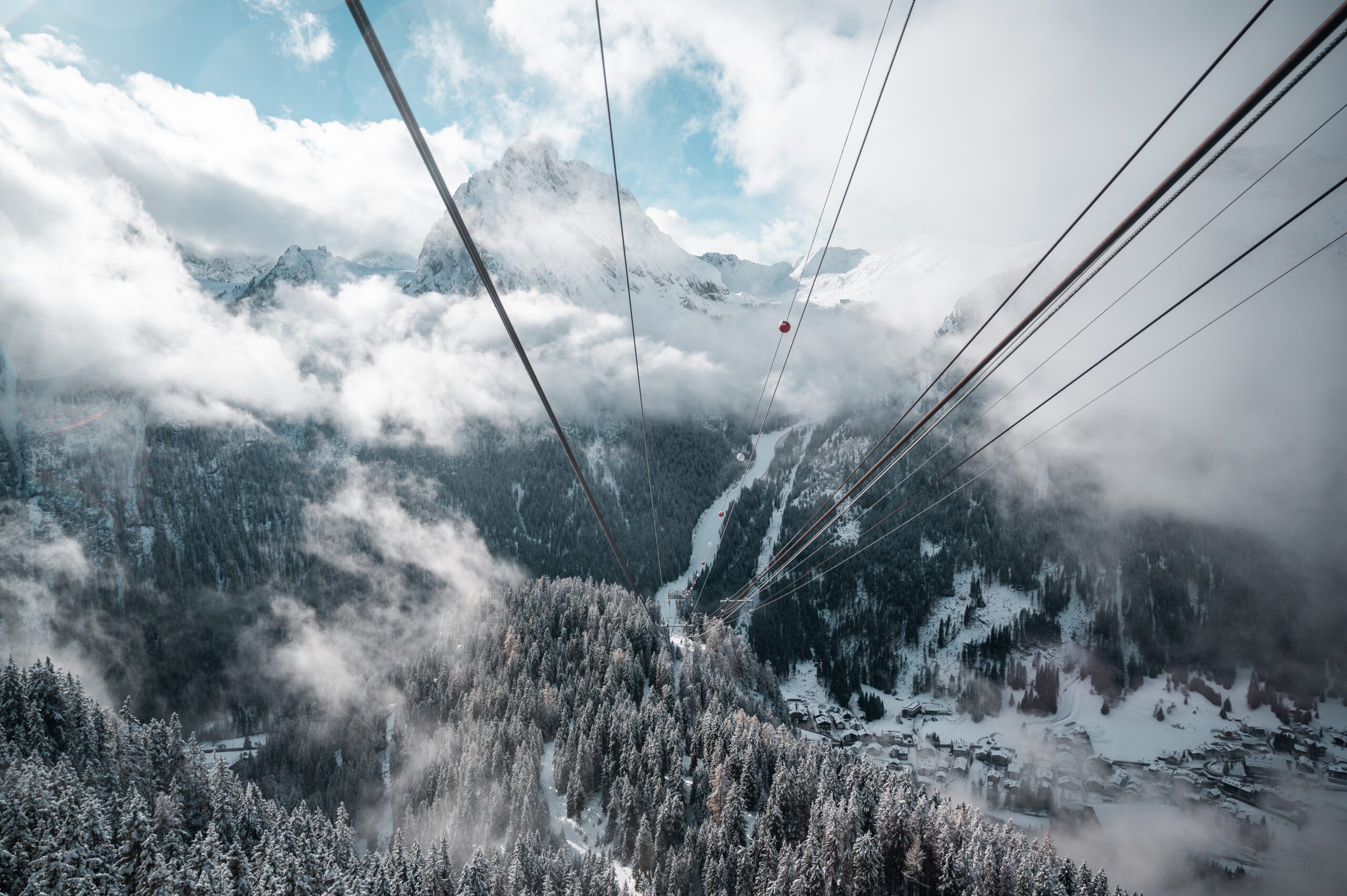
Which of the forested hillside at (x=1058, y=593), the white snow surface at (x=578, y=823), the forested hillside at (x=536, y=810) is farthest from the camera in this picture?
the forested hillside at (x=1058, y=593)

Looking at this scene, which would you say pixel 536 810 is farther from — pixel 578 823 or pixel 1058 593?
pixel 1058 593

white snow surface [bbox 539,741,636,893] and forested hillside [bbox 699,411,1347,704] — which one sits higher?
forested hillside [bbox 699,411,1347,704]

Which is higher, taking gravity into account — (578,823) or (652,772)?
(652,772)

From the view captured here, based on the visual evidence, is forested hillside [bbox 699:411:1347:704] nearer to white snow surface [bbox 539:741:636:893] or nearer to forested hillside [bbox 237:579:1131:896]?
forested hillside [bbox 237:579:1131:896]

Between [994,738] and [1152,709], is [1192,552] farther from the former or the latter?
[994,738]

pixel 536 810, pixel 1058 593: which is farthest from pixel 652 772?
pixel 1058 593

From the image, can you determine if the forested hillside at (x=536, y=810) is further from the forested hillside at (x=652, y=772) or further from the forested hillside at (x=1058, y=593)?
the forested hillside at (x=1058, y=593)

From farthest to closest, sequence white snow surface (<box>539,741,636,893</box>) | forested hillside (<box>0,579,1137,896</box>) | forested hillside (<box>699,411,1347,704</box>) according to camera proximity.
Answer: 1. forested hillside (<box>699,411,1347,704</box>)
2. white snow surface (<box>539,741,636,893</box>)
3. forested hillside (<box>0,579,1137,896</box>)

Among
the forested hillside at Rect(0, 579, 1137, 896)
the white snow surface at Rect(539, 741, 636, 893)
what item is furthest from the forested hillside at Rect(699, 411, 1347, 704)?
the white snow surface at Rect(539, 741, 636, 893)

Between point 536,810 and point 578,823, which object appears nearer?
point 536,810

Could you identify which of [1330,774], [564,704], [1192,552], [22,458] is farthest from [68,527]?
[1192,552]

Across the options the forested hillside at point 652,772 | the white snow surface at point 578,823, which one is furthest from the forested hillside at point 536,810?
the white snow surface at point 578,823
